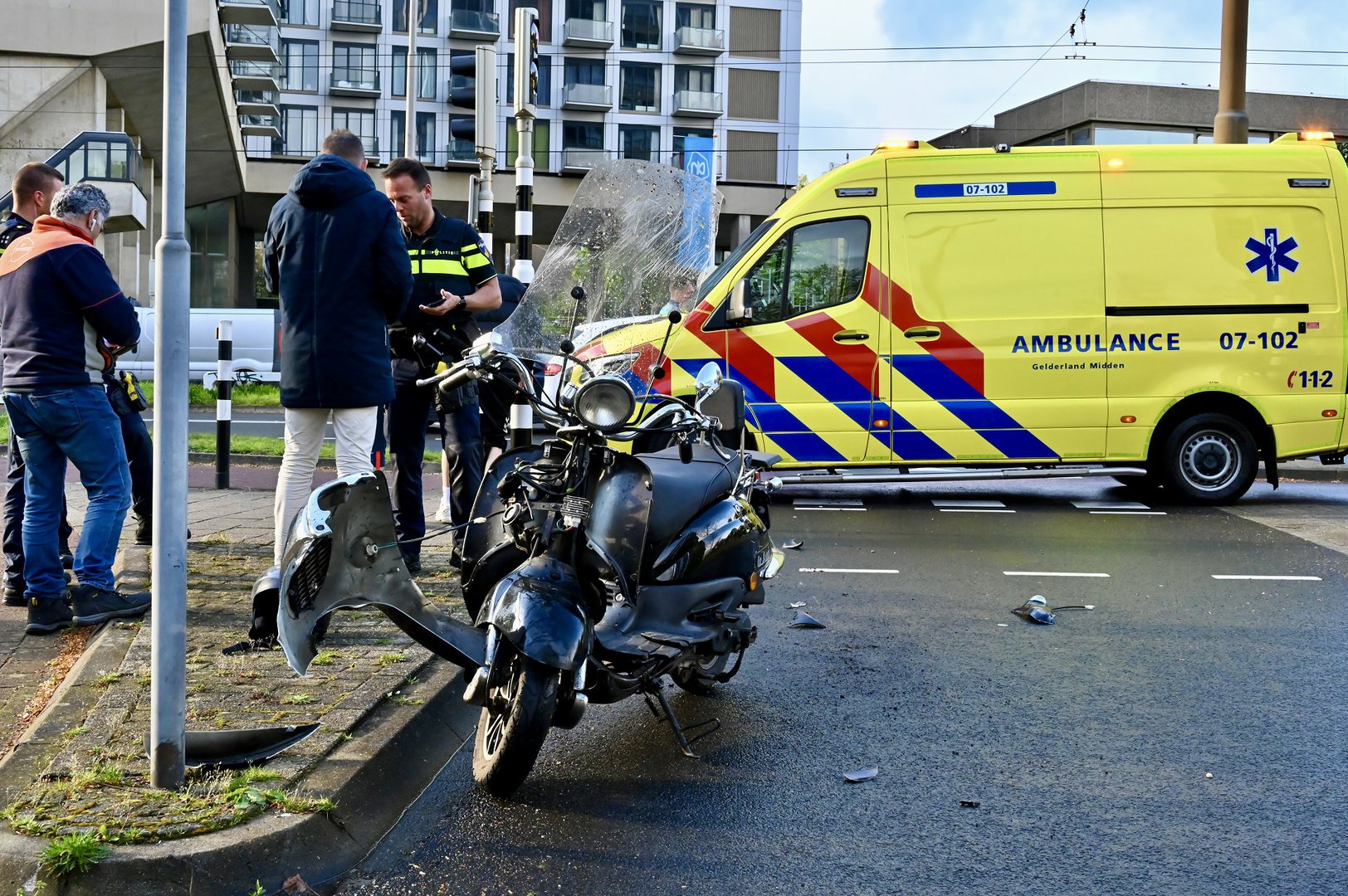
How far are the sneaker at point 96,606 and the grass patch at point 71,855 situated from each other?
2.73 metres

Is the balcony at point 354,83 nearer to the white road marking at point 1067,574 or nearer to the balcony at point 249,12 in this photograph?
the balcony at point 249,12

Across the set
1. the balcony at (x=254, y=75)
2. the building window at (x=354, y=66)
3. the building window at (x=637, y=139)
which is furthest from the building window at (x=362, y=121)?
the building window at (x=637, y=139)

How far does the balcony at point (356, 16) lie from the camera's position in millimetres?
62094

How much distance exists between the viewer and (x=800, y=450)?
412 inches

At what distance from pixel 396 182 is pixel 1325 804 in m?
5.18

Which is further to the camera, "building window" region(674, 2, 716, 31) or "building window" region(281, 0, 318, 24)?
"building window" region(674, 2, 716, 31)

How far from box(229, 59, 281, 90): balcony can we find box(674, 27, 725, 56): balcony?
810 inches

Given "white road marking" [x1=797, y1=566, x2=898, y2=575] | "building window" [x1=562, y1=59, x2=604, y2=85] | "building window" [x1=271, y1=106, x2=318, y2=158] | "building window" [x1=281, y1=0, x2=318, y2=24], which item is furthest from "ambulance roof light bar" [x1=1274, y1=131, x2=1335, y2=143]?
"building window" [x1=281, y1=0, x2=318, y2=24]

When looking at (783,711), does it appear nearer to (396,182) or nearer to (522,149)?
(396,182)

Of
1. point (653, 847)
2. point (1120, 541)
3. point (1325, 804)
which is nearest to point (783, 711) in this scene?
point (653, 847)

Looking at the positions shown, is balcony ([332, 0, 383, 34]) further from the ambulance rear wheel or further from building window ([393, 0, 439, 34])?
the ambulance rear wheel

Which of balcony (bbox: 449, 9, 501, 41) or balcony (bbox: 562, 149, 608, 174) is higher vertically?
balcony (bbox: 449, 9, 501, 41)

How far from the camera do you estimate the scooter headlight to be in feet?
13.0

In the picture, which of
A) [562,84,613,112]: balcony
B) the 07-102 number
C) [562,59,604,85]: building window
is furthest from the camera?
[562,59,604,85]: building window
